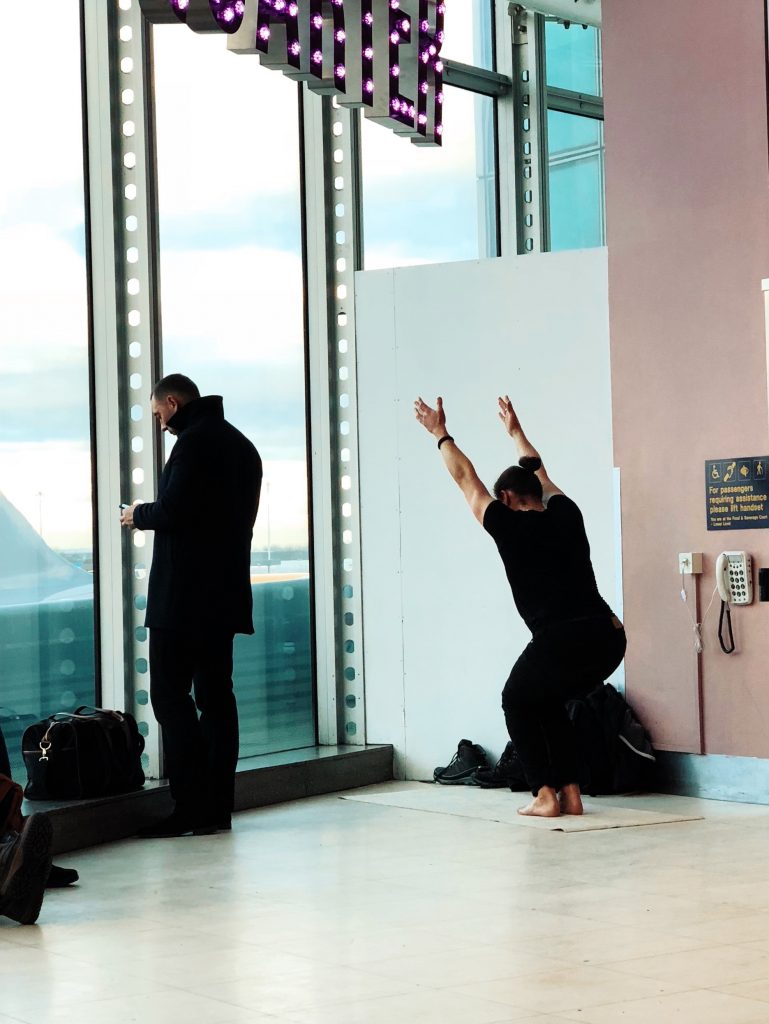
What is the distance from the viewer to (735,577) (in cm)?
582

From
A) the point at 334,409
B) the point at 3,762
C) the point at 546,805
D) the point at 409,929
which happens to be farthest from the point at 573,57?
the point at 409,929

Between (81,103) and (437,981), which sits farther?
(81,103)

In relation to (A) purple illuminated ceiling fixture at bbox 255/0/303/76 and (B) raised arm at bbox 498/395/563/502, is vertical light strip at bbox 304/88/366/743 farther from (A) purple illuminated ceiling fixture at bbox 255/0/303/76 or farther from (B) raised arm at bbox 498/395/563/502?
(A) purple illuminated ceiling fixture at bbox 255/0/303/76

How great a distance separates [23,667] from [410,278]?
243 cm

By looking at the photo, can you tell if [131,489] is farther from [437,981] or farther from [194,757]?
[437,981]

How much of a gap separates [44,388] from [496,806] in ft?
7.49

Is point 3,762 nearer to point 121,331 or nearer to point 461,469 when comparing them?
point 461,469

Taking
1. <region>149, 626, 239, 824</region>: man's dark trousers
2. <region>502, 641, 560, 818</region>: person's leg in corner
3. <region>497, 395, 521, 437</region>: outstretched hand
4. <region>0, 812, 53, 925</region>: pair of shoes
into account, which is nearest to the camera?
<region>0, 812, 53, 925</region>: pair of shoes

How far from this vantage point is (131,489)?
5797 millimetres

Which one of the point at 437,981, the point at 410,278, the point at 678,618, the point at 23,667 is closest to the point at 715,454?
the point at 678,618

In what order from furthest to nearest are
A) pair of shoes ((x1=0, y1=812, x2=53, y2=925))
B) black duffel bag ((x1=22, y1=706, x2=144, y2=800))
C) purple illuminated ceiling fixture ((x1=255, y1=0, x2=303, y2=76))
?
1. black duffel bag ((x1=22, y1=706, x2=144, y2=800))
2. purple illuminated ceiling fixture ((x1=255, y1=0, x2=303, y2=76))
3. pair of shoes ((x1=0, y1=812, x2=53, y2=925))

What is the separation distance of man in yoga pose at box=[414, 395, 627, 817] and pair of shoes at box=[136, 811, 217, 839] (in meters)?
1.15

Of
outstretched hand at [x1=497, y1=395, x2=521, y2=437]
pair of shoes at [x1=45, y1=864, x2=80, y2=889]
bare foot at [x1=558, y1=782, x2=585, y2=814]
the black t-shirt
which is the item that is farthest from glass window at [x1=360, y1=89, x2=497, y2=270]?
pair of shoes at [x1=45, y1=864, x2=80, y2=889]

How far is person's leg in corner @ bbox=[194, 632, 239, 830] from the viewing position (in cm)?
533
